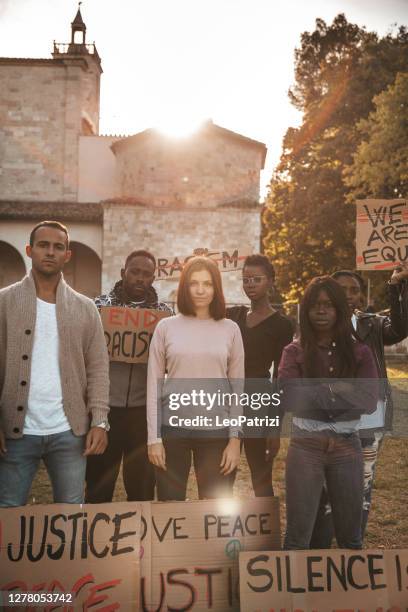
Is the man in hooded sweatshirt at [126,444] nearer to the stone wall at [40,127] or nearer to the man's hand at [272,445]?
the man's hand at [272,445]

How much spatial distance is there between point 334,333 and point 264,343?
3.11 ft

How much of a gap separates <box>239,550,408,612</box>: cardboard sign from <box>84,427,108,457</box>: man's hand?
0.93 m

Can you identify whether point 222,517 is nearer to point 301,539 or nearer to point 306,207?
point 301,539

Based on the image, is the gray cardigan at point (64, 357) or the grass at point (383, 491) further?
the grass at point (383, 491)

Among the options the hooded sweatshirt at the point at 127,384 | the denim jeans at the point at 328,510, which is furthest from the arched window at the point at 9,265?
the denim jeans at the point at 328,510

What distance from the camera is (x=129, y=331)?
3926mm

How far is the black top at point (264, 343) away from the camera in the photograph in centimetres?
414

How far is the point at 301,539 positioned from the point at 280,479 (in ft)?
11.0

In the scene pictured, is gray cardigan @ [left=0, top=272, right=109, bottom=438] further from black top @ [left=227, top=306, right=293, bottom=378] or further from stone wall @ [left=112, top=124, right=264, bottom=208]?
stone wall @ [left=112, top=124, right=264, bottom=208]

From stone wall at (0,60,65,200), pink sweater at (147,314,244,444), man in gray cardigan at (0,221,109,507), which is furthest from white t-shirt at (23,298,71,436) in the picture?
stone wall at (0,60,65,200)

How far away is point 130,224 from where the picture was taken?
25.7 m

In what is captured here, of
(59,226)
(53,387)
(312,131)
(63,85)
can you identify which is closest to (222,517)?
(53,387)

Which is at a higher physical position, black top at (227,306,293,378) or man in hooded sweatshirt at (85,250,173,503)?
black top at (227,306,293,378)

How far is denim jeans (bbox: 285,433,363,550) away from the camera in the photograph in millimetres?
3047
